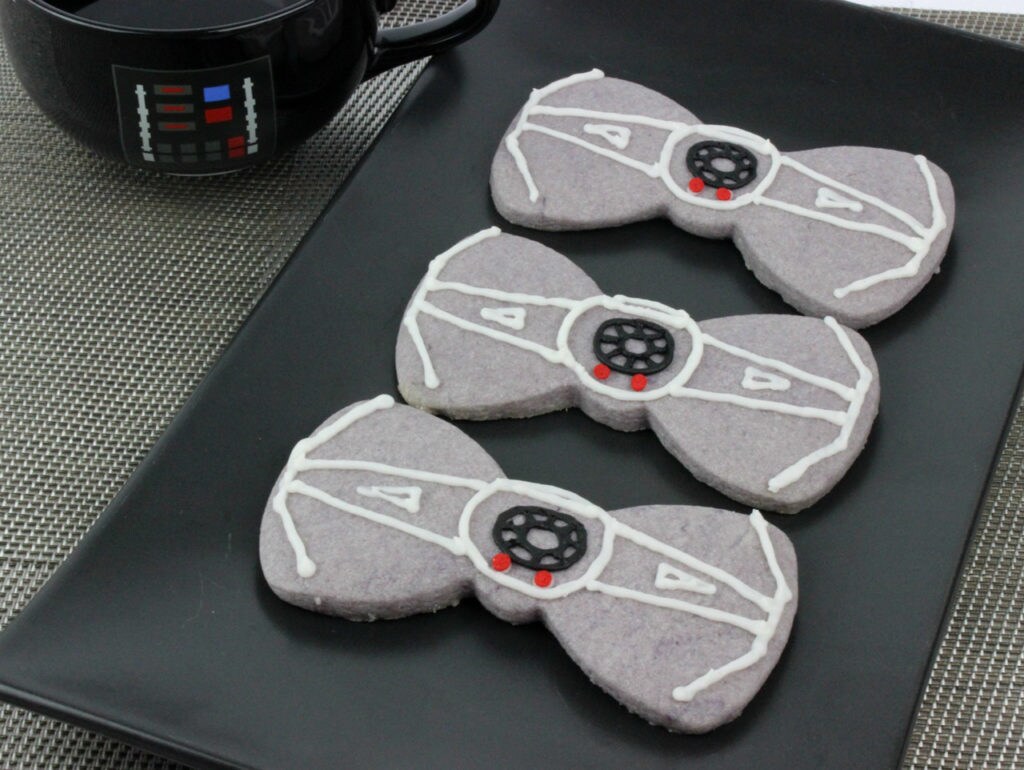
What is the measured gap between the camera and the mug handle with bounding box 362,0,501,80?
1.43 metres

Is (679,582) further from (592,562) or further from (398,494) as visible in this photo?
(398,494)

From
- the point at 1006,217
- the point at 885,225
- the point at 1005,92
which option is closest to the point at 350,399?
the point at 885,225

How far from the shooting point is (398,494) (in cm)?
108

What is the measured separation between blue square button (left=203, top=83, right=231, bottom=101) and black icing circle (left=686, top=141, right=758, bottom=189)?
17.3 inches

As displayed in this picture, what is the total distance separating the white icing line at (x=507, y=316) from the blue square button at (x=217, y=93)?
0.31 metres

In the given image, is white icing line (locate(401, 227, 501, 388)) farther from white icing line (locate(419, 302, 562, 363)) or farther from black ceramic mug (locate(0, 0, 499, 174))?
black ceramic mug (locate(0, 0, 499, 174))

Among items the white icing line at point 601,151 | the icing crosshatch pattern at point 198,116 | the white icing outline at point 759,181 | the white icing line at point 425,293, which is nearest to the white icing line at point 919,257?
the white icing outline at point 759,181

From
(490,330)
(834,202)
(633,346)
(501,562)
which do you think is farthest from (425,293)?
(834,202)

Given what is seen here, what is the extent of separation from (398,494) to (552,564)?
135 mm

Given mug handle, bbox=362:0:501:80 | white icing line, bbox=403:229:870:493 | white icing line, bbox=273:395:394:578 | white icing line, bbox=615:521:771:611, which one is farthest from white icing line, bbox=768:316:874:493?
Answer: mug handle, bbox=362:0:501:80

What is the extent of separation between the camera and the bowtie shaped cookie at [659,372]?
1.12 meters

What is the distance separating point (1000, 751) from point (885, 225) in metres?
0.48

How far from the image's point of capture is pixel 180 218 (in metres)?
1.45

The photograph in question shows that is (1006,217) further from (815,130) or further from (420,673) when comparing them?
(420,673)
